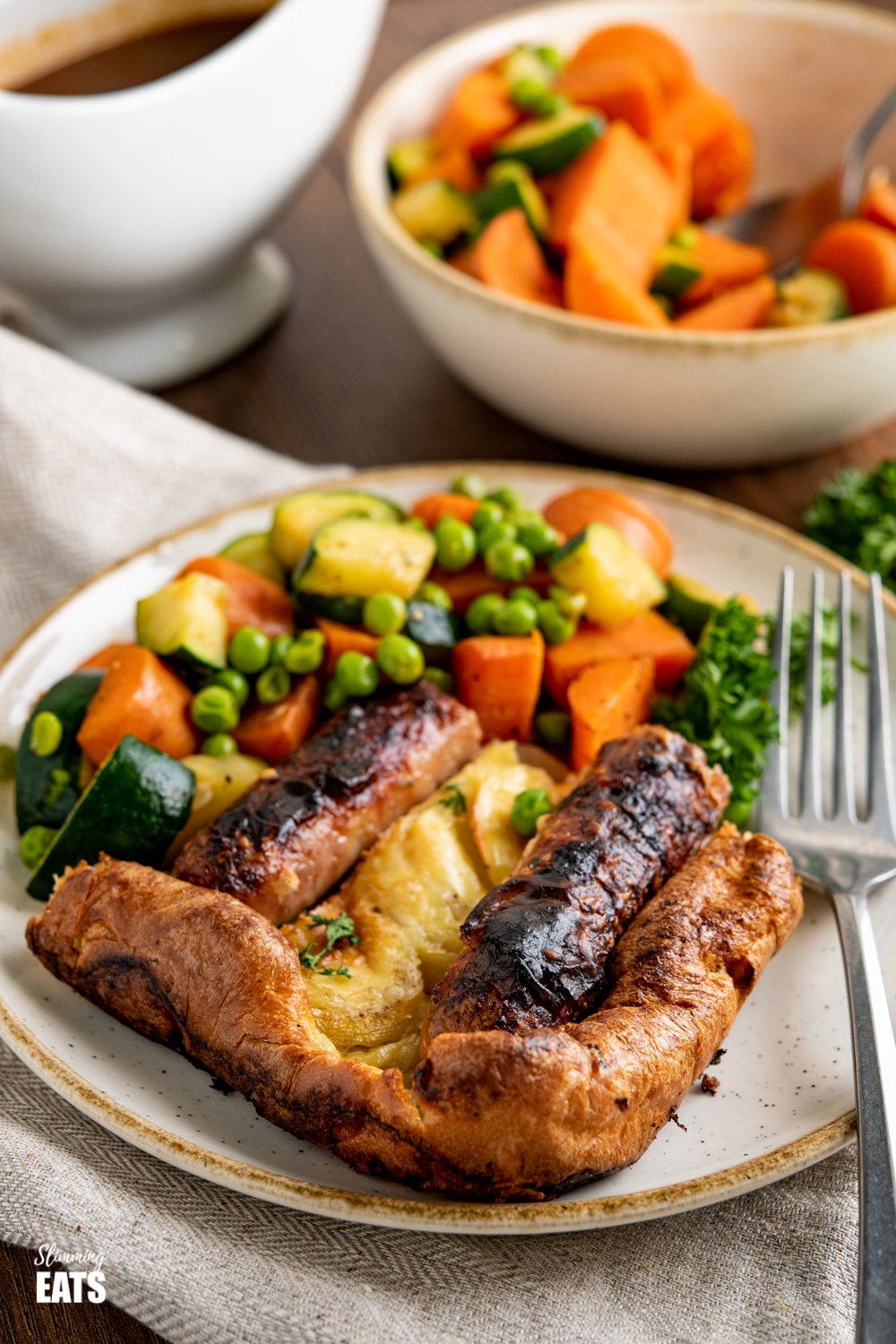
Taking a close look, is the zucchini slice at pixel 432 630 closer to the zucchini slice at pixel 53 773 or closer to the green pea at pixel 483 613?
the green pea at pixel 483 613

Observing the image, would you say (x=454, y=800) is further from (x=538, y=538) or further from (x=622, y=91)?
(x=622, y=91)

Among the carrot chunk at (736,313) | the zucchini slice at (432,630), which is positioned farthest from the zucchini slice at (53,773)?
the carrot chunk at (736,313)

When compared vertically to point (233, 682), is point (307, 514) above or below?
above

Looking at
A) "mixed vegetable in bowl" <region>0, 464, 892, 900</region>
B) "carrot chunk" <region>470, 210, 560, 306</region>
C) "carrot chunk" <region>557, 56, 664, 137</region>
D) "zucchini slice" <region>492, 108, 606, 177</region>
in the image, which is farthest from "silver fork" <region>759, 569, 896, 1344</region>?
"carrot chunk" <region>557, 56, 664, 137</region>

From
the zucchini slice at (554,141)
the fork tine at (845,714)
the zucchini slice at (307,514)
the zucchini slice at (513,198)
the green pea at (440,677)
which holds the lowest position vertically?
the fork tine at (845,714)

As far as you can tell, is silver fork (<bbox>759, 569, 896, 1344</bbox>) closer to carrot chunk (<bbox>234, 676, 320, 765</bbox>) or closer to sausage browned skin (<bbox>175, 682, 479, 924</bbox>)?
sausage browned skin (<bbox>175, 682, 479, 924</bbox>)

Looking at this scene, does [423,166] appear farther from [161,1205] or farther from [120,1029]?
[161,1205]

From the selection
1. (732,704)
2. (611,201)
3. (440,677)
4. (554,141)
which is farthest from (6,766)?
(554,141)
